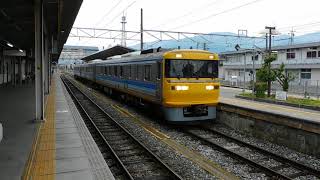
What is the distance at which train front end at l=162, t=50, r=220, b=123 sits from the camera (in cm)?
1180

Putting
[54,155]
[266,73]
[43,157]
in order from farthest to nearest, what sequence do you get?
[266,73]
[54,155]
[43,157]

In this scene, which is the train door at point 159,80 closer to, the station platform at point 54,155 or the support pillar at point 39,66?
the station platform at point 54,155

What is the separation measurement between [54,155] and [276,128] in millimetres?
6478

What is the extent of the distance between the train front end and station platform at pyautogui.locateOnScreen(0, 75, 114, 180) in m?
3.06

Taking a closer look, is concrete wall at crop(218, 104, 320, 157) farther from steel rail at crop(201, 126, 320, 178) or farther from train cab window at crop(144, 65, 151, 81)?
train cab window at crop(144, 65, 151, 81)

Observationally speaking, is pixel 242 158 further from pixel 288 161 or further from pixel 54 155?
pixel 54 155

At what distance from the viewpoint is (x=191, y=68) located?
12.2 metres

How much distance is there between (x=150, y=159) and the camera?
8.51 m

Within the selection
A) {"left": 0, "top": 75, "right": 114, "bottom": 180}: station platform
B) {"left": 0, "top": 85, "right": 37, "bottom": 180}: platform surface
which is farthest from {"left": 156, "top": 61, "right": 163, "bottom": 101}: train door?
{"left": 0, "top": 85, "right": 37, "bottom": 180}: platform surface

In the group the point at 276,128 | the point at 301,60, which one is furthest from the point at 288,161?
the point at 301,60

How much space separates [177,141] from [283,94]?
16171mm

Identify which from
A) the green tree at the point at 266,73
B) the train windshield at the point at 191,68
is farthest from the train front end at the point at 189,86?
the green tree at the point at 266,73

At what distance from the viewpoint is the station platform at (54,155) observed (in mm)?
6137

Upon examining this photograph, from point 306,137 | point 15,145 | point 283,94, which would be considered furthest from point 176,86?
point 283,94
